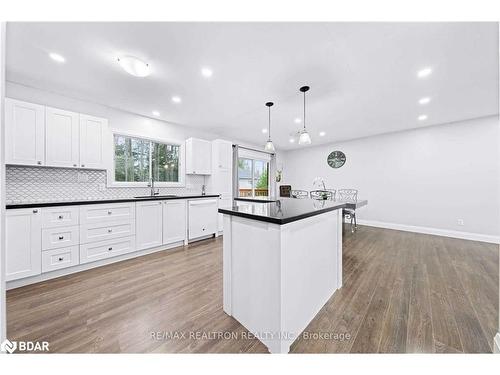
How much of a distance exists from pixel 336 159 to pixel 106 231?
5.95 metres

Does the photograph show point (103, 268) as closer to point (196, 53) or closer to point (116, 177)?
→ point (116, 177)

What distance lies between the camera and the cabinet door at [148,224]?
111 inches

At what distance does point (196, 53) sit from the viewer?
181 centimetres

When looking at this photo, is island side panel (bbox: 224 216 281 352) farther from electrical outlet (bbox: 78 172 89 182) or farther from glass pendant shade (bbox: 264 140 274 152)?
Result: electrical outlet (bbox: 78 172 89 182)

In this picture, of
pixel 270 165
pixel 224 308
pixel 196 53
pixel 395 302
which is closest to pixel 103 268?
pixel 224 308

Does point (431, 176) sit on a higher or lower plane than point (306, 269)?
higher

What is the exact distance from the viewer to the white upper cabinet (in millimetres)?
3914

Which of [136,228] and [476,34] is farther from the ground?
[476,34]

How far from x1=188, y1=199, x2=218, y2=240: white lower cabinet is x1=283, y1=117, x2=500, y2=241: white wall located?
411 centimetres

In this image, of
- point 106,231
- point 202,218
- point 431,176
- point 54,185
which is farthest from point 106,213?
point 431,176

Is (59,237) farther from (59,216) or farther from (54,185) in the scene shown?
(54,185)

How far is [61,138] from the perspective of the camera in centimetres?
244

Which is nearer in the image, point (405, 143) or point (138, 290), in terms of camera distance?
point (138, 290)
